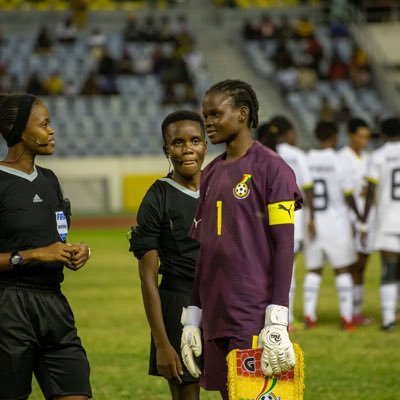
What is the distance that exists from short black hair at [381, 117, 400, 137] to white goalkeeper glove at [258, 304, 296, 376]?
25.5ft

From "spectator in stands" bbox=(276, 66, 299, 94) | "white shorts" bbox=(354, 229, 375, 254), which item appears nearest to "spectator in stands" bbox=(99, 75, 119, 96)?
"spectator in stands" bbox=(276, 66, 299, 94)

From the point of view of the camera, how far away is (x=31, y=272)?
19.4 feet

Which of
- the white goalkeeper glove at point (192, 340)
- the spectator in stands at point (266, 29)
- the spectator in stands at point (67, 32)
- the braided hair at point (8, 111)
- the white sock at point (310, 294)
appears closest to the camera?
the white goalkeeper glove at point (192, 340)

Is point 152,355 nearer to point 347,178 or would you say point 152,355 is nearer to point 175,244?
point 175,244

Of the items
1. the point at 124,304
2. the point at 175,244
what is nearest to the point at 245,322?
the point at 175,244

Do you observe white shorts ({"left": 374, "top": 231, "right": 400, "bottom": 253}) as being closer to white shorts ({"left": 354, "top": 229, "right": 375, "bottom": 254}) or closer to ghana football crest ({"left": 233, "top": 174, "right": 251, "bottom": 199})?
white shorts ({"left": 354, "top": 229, "right": 375, "bottom": 254})

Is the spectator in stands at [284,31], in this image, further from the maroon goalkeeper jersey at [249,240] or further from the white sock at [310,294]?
the maroon goalkeeper jersey at [249,240]

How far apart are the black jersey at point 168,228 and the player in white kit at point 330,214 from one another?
6646 millimetres

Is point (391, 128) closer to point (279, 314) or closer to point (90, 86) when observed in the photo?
point (279, 314)

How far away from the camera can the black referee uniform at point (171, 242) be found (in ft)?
20.5

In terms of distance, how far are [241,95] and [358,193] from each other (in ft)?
28.1

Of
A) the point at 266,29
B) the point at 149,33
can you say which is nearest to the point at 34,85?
the point at 149,33

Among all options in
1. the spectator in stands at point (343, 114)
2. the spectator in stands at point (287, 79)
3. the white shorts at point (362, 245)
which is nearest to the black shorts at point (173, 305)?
the white shorts at point (362, 245)

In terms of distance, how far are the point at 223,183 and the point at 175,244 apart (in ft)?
3.47
